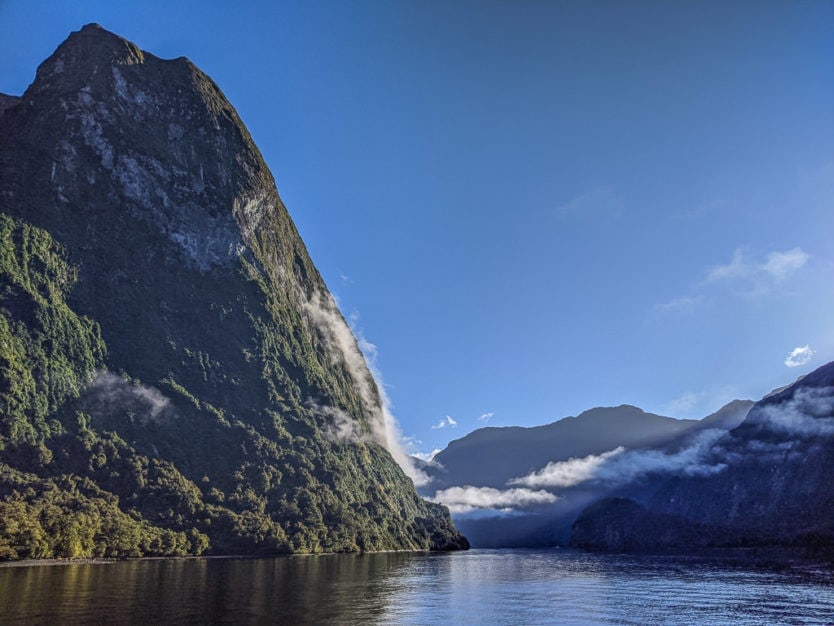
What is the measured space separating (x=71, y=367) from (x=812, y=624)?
20500cm

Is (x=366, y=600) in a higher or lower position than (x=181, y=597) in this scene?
lower

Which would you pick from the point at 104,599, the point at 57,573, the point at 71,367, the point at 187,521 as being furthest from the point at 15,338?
the point at 104,599

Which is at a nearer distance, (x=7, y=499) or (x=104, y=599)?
(x=104, y=599)

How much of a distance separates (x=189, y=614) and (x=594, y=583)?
278ft

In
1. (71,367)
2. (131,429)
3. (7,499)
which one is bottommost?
(7,499)

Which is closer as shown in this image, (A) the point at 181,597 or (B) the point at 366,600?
(A) the point at 181,597

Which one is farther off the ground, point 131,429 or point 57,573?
point 131,429

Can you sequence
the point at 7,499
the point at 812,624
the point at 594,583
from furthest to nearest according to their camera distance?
the point at 7,499
the point at 594,583
the point at 812,624

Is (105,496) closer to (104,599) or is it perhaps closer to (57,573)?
(57,573)

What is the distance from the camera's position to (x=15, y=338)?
175m

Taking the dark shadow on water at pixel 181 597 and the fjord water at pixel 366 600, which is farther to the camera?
the fjord water at pixel 366 600

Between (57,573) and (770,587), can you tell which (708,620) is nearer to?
(770,587)

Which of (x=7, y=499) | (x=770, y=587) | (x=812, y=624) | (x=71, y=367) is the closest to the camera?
(x=812, y=624)

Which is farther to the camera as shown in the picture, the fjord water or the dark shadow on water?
the fjord water
